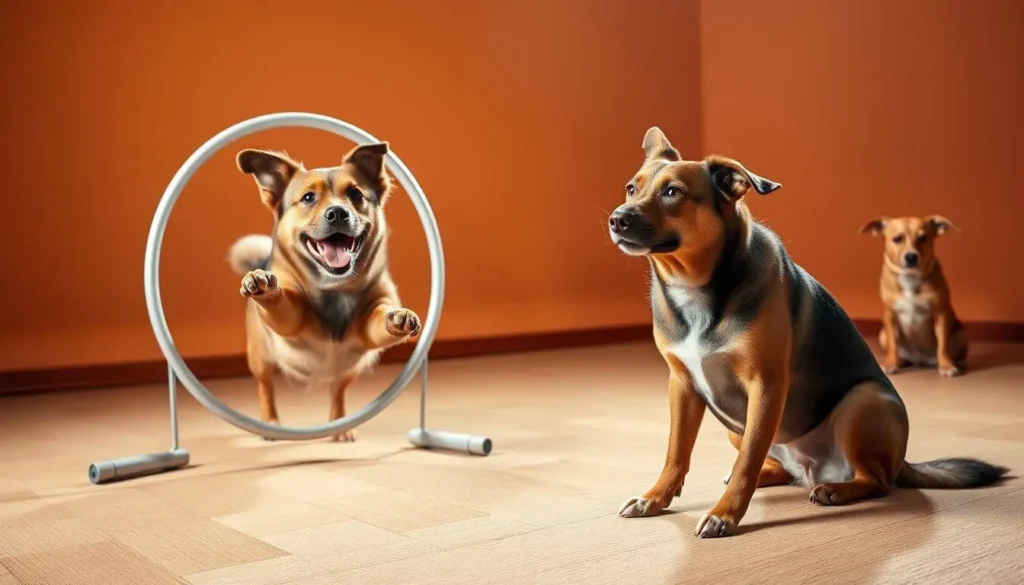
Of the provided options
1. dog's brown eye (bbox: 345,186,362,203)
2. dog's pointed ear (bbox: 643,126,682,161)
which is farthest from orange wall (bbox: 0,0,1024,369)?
dog's pointed ear (bbox: 643,126,682,161)

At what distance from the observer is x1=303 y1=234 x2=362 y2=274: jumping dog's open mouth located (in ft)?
10.0

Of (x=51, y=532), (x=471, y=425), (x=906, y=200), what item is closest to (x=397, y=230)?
(x=471, y=425)

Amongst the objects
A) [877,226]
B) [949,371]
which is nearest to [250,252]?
[949,371]

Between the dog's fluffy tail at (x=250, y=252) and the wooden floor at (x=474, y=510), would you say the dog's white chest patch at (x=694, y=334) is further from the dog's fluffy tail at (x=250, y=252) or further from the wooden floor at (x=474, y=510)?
the dog's fluffy tail at (x=250, y=252)

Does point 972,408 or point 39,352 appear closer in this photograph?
point 972,408

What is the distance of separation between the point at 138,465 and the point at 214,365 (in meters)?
2.66

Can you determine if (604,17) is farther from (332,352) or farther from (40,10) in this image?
(332,352)

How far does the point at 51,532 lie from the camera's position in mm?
2447

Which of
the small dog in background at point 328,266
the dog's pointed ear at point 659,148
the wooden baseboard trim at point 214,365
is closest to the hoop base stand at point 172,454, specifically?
the small dog in background at point 328,266

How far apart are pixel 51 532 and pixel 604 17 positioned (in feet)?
17.8

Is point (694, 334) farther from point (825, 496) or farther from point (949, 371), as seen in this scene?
point (949, 371)

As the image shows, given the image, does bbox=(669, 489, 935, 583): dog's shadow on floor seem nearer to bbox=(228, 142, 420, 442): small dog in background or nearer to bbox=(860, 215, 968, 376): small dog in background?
bbox=(228, 142, 420, 442): small dog in background

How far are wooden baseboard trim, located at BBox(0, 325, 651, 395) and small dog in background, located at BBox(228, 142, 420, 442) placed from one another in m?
2.53

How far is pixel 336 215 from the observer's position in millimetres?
2994
